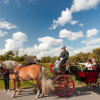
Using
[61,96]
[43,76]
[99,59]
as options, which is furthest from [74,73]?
[99,59]

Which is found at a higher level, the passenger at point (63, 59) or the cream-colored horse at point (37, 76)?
the passenger at point (63, 59)

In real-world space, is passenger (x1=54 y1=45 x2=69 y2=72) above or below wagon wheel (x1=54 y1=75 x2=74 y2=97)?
above

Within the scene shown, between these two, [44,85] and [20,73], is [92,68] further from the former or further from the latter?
[20,73]

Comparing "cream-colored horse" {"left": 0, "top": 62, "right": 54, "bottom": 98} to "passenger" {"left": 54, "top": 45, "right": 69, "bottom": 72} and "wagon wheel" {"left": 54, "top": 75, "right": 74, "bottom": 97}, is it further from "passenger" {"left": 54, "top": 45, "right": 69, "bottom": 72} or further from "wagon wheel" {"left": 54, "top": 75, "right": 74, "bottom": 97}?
"passenger" {"left": 54, "top": 45, "right": 69, "bottom": 72}

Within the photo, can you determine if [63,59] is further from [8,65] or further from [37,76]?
→ [8,65]

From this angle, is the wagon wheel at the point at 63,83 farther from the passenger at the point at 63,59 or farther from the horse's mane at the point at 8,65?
the horse's mane at the point at 8,65

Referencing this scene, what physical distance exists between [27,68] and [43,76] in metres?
0.84

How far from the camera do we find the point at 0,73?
4543 millimetres

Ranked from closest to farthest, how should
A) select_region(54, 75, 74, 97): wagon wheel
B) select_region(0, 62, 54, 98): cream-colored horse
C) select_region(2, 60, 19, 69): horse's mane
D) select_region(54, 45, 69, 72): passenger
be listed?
select_region(0, 62, 54, 98): cream-colored horse → select_region(54, 75, 74, 97): wagon wheel → select_region(54, 45, 69, 72): passenger → select_region(2, 60, 19, 69): horse's mane

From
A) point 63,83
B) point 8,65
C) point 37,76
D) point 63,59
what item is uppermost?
point 63,59

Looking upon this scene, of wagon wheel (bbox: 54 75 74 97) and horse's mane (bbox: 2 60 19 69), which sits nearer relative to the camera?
wagon wheel (bbox: 54 75 74 97)

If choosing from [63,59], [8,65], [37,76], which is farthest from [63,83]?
[8,65]

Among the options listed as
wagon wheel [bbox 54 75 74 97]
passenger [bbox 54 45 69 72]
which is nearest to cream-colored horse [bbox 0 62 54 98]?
wagon wheel [bbox 54 75 74 97]

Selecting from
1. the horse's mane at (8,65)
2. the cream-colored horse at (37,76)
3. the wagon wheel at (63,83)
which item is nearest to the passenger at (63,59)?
the wagon wheel at (63,83)
